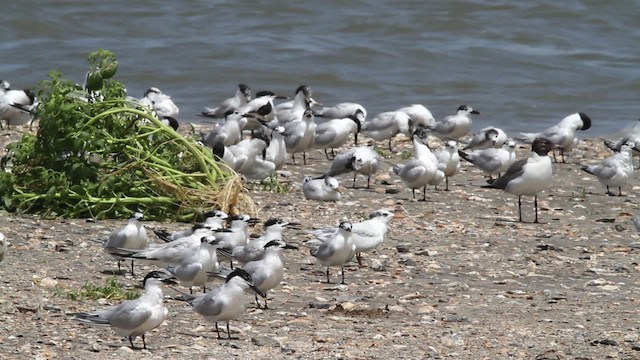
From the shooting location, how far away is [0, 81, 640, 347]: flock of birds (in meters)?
7.88

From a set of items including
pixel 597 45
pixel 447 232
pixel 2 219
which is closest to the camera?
pixel 2 219

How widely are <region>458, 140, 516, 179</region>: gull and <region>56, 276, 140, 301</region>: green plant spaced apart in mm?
6165

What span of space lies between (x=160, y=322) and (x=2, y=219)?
11.7 ft

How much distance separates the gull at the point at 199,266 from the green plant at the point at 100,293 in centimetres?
30

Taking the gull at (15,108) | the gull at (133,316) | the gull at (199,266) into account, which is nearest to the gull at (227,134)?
the gull at (15,108)

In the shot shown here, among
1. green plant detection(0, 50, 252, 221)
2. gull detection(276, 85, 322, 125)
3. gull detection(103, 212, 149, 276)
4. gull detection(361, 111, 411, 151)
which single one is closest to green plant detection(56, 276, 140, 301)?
gull detection(103, 212, 149, 276)

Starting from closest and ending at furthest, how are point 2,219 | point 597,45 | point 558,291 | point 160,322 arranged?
point 160,322 → point 558,291 → point 2,219 → point 597,45

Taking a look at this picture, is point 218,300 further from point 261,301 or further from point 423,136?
point 423,136

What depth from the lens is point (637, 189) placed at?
Result: 1435 cm

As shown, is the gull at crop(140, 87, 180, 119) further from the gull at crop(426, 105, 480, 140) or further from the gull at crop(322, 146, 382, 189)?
the gull at crop(322, 146, 382, 189)

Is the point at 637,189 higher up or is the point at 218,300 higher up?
the point at 218,300

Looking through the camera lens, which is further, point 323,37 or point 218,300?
point 323,37

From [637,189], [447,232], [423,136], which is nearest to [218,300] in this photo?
[447,232]

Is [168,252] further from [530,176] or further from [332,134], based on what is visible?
[332,134]
